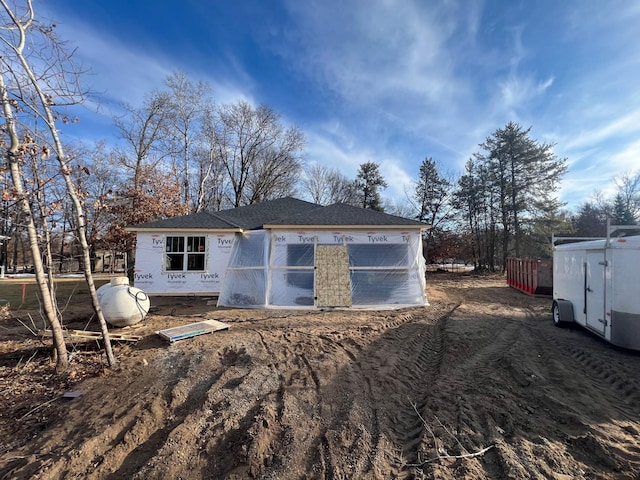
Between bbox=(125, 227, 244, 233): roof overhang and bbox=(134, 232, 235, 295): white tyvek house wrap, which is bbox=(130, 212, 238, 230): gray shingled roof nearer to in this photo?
bbox=(125, 227, 244, 233): roof overhang

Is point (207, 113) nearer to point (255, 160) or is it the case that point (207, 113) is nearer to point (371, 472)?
point (255, 160)

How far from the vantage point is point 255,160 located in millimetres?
30047

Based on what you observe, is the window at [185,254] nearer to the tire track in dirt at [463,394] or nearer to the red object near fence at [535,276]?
the tire track in dirt at [463,394]

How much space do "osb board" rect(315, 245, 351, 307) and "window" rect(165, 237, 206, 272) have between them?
5516mm

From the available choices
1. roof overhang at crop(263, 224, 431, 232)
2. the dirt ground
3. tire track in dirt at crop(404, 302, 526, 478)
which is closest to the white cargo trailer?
the dirt ground

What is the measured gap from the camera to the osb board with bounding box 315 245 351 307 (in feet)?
29.9

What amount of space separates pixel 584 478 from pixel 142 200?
20668mm

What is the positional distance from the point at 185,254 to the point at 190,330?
21.4 ft

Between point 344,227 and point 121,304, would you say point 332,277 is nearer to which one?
point 344,227

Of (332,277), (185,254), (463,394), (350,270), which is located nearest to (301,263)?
(332,277)

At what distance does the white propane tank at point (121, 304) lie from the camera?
22.4ft

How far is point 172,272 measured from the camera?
39.5 feet

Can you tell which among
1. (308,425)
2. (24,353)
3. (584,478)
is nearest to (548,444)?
(584,478)

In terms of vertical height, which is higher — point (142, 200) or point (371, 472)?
point (142, 200)
